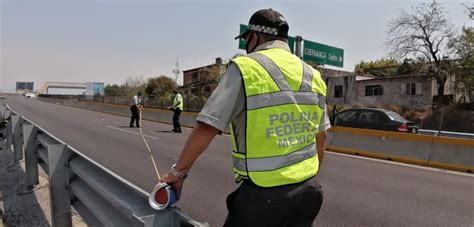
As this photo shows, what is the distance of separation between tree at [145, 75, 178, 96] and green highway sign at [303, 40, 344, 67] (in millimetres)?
42496

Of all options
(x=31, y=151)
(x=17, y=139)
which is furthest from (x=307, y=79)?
(x=17, y=139)

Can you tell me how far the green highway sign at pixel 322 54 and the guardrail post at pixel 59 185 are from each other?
15415 millimetres

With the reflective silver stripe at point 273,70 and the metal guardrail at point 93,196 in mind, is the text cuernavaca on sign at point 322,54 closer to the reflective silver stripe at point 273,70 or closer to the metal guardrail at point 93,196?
the metal guardrail at point 93,196

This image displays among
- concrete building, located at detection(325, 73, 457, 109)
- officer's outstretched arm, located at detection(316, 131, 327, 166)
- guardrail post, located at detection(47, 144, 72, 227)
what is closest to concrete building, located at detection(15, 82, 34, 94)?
concrete building, located at detection(325, 73, 457, 109)

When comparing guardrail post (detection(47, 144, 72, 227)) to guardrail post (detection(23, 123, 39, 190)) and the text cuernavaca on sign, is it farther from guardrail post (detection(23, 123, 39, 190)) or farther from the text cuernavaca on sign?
the text cuernavaca on sign

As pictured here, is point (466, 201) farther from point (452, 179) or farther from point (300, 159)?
point (300, 159)

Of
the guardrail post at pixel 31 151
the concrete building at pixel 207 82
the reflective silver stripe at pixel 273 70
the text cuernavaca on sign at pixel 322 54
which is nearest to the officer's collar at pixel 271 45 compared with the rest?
the reflective silver stripe at pixel 273 70

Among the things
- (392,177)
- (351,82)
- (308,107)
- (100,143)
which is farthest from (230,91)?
(351,82)

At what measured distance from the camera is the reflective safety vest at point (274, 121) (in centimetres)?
205

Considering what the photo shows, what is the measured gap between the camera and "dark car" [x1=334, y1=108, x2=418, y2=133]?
48.3ft

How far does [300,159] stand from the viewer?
221cm

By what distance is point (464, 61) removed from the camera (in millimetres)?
33469

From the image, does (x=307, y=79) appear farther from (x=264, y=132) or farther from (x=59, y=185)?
(x=59, y=185)

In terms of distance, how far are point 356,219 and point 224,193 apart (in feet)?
7.15
